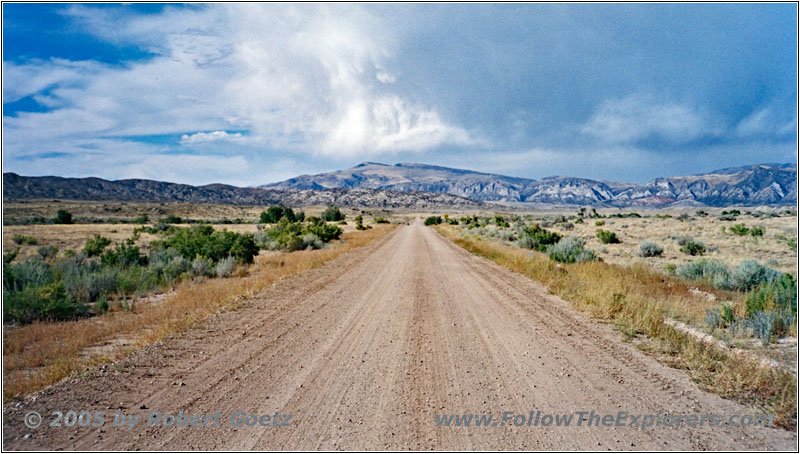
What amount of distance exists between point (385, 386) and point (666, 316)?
669 cm

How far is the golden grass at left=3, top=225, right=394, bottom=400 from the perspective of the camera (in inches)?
223

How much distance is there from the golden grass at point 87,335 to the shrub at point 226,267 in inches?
138

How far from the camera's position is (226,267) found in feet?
51.9

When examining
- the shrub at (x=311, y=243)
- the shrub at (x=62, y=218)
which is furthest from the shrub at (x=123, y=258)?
the shrub at (x=62, y=218)

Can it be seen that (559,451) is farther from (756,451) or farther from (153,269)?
(153,269)

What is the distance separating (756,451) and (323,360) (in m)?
5.01

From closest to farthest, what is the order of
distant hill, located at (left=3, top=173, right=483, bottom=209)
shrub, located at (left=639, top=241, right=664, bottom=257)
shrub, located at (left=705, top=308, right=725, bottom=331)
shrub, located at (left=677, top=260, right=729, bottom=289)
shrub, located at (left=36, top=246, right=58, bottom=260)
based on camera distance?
1. shrub, located at (left=705, top=308, right=725, bottom=331)
2. shrub, located at (left=677, top=260, right=729, bottom=289)
3. shrub, located at (left=36, top=246, right=58, bottom=260)
4. shrub, located at (left=639, top=241, right=664, bottom=257)
5. distant hill, located at (left=3, top=173, right=483, bottom=209)

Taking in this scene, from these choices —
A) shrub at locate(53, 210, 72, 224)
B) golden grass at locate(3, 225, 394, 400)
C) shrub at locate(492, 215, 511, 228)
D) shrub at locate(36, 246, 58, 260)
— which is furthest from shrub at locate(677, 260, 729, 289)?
shrub at locate(53, 210, 72, 224)

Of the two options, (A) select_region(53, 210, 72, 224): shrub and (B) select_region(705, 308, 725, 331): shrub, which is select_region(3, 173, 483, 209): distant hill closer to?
(A) select_region(53, 210, 72, 224): shrub

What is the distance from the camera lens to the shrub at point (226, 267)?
51.2ft

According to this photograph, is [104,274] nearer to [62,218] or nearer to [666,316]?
[666,316]

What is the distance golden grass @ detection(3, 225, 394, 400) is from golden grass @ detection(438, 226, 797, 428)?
8.28 meters

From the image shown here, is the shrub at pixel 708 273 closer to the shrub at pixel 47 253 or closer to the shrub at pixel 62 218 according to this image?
the shrub at pixel 47 253

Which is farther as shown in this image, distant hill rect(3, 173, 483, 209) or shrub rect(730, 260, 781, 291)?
distant hill rect(3, 173, 483, 209)
